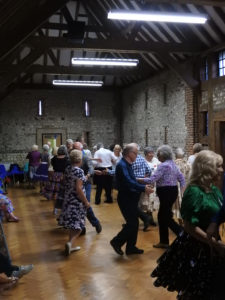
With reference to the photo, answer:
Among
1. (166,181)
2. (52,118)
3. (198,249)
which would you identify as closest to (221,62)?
(166,181)

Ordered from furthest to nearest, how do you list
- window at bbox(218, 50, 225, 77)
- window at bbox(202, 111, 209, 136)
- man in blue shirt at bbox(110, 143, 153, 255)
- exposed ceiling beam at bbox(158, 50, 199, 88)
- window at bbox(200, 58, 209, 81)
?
1. window at bbox(202, 111, 209, 136)
2. window at bbox(200, 58, 209, 81)
3. exposed ceiling beam at bbox(158, 50, 199, 88)
4. window at bbox(218, 50, 225, 77)
5. man in blue shirt at bbox(110, 143, 153, 255)

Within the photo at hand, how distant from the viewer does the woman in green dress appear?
8.46 ft

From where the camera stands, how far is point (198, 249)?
2715 mm

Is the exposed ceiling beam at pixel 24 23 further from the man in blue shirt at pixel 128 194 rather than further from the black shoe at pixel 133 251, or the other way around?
the black shoe at pixel 133 251

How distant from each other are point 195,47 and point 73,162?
262 inches

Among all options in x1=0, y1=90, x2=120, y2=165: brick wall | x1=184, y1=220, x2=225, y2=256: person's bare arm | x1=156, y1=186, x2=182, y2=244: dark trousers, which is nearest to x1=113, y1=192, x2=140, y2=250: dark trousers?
x1=156, y1=186, x2=182, y2=244: dark trousers

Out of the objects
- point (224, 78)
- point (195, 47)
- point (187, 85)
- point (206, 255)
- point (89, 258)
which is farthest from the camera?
point (187, 85)

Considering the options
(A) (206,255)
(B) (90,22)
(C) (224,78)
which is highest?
(B) (90,22)

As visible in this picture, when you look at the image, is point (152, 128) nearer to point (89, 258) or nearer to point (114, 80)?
point (114, 80)

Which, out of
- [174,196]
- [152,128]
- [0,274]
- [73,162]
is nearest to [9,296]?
[0,274]

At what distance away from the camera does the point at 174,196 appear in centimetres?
524

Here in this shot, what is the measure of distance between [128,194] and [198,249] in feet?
7.23

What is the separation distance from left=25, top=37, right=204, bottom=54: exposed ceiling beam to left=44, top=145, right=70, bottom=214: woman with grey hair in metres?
3.49

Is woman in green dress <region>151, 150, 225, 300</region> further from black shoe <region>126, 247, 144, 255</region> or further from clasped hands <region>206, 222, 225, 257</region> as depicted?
black shoe <region>126, 247, 144, 255</region>
